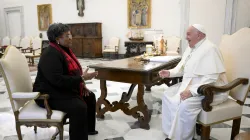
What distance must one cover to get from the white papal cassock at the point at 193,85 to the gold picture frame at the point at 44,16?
387 inches

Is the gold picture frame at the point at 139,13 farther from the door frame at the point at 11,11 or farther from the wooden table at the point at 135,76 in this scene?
the door frame at the point at 11,11

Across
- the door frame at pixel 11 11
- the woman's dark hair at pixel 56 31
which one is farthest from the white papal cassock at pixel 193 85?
the door frame at pixel 11 11

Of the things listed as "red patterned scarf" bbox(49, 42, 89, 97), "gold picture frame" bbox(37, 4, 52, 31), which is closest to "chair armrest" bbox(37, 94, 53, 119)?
"red patterned scarf" bbox(49, 42, 89, 97)

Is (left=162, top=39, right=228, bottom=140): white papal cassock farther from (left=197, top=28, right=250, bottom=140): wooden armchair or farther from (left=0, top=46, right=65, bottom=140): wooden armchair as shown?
(left=0, top=46, right=65, bottom=140): wooden armchair

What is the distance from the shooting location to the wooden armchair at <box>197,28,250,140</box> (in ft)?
6.44

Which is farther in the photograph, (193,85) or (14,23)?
(14,23)

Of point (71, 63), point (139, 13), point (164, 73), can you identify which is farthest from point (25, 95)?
point (139, 13)

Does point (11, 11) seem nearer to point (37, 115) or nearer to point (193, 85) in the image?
point (37, 115)

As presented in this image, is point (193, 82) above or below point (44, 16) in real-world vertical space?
below

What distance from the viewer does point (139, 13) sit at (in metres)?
8.30

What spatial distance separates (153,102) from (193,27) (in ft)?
5.87

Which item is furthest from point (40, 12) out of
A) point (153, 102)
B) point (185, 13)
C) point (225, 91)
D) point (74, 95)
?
point (225, 91)

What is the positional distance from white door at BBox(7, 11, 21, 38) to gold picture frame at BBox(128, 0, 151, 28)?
22.5 ft

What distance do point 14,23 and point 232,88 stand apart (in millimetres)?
12646
